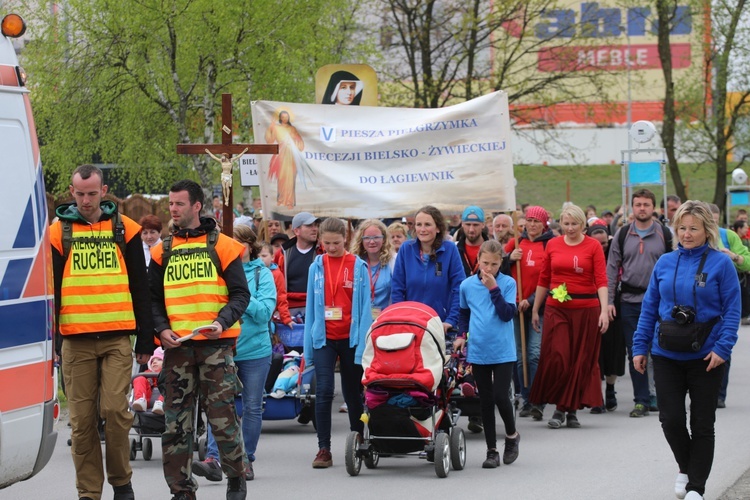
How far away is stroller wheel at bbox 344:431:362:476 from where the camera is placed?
9234 mm

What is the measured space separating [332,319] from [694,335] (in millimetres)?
2933

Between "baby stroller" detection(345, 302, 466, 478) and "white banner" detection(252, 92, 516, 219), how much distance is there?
344 centimetres

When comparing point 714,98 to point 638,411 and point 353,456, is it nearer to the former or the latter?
point 638,411

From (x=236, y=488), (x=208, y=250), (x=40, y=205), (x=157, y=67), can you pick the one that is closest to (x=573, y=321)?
(x=236, y=488)

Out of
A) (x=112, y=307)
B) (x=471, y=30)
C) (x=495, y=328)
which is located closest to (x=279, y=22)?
(x=471, y=30)

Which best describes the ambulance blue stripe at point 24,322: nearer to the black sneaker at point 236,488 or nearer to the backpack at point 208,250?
the backpack at point 208,250

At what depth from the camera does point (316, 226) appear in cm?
1275

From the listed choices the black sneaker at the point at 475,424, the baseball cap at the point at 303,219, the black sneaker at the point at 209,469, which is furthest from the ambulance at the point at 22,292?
the baseball cap at the point at 303,219

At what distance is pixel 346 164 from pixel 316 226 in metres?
0.85

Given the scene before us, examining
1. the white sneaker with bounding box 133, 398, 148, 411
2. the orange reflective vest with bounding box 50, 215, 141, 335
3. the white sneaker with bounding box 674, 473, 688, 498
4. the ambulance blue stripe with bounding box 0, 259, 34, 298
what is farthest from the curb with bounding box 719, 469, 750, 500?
the ambulance blue stripe with bounding box 0, 259, 34, 298

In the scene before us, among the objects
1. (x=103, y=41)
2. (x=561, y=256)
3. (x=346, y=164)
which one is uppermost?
(x=103, y=41)

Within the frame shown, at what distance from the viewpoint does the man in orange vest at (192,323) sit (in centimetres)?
762

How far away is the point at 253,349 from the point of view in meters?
8.91

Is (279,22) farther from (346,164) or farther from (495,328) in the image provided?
(495,328)
